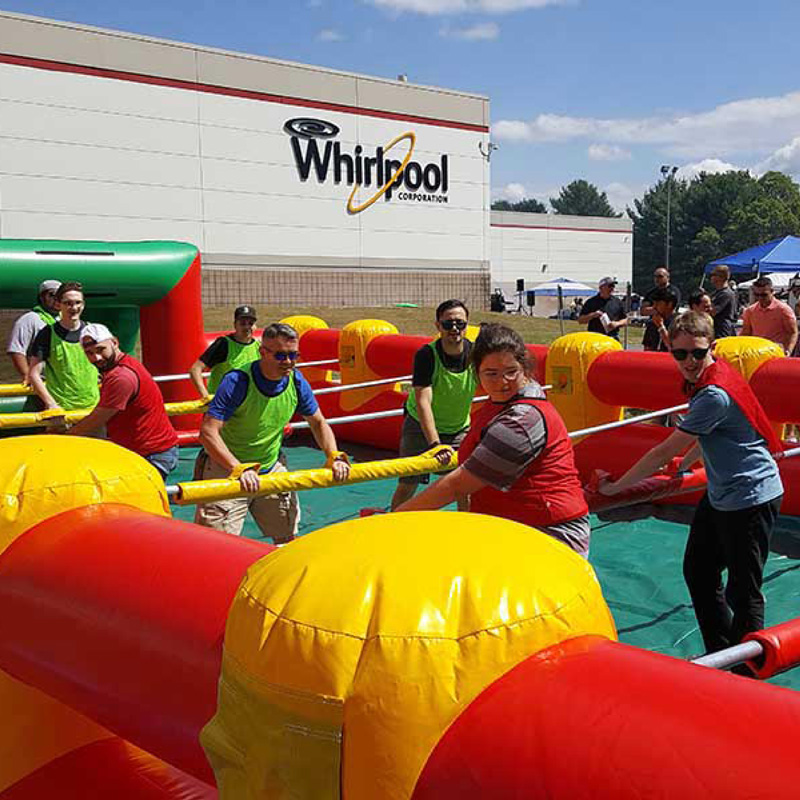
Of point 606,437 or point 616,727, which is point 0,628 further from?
point 606,437

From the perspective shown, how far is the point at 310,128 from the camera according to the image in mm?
25672

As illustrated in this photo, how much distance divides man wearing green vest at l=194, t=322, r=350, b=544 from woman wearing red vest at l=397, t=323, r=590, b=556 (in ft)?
5.27

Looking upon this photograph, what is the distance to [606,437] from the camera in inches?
307

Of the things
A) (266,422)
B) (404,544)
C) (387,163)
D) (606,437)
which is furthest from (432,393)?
(387,163)

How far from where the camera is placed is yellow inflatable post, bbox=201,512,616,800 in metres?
1.39

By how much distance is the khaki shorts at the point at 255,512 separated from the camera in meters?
5.05

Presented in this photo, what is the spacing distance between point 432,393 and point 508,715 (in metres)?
4.63

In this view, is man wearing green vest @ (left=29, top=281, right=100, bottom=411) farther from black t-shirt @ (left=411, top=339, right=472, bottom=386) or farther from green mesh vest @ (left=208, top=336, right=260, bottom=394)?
black t-shirt @ (left=411, top=339, right=472, bottom=386)

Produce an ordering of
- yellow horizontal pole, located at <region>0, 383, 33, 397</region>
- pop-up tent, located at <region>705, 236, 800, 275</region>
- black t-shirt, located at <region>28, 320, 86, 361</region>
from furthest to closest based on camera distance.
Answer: pop-up tent, located at <region>705, 236, 800, 275</region> → yellow horizontal pole, located at <region>0, 383, 33, 397</region> → black t-shirt, located at <region>28, 320, 86, 361</region>

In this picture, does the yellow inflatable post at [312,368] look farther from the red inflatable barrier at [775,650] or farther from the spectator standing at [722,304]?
the red inflatable barrier at [775,650]

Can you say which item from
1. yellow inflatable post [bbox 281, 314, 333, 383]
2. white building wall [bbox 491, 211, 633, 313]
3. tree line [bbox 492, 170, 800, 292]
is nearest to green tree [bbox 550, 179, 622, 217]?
tree line [bbox 492, 170, 800, 292]

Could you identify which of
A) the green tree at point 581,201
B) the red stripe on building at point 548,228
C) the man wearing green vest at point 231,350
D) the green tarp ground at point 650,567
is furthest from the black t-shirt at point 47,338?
the green tree at point 581,201

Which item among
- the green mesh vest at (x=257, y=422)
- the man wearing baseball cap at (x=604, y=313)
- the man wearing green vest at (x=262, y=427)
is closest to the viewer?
the man wearing green vest at (x=262, y=427)

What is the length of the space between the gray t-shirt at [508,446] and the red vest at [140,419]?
95.2 inches
